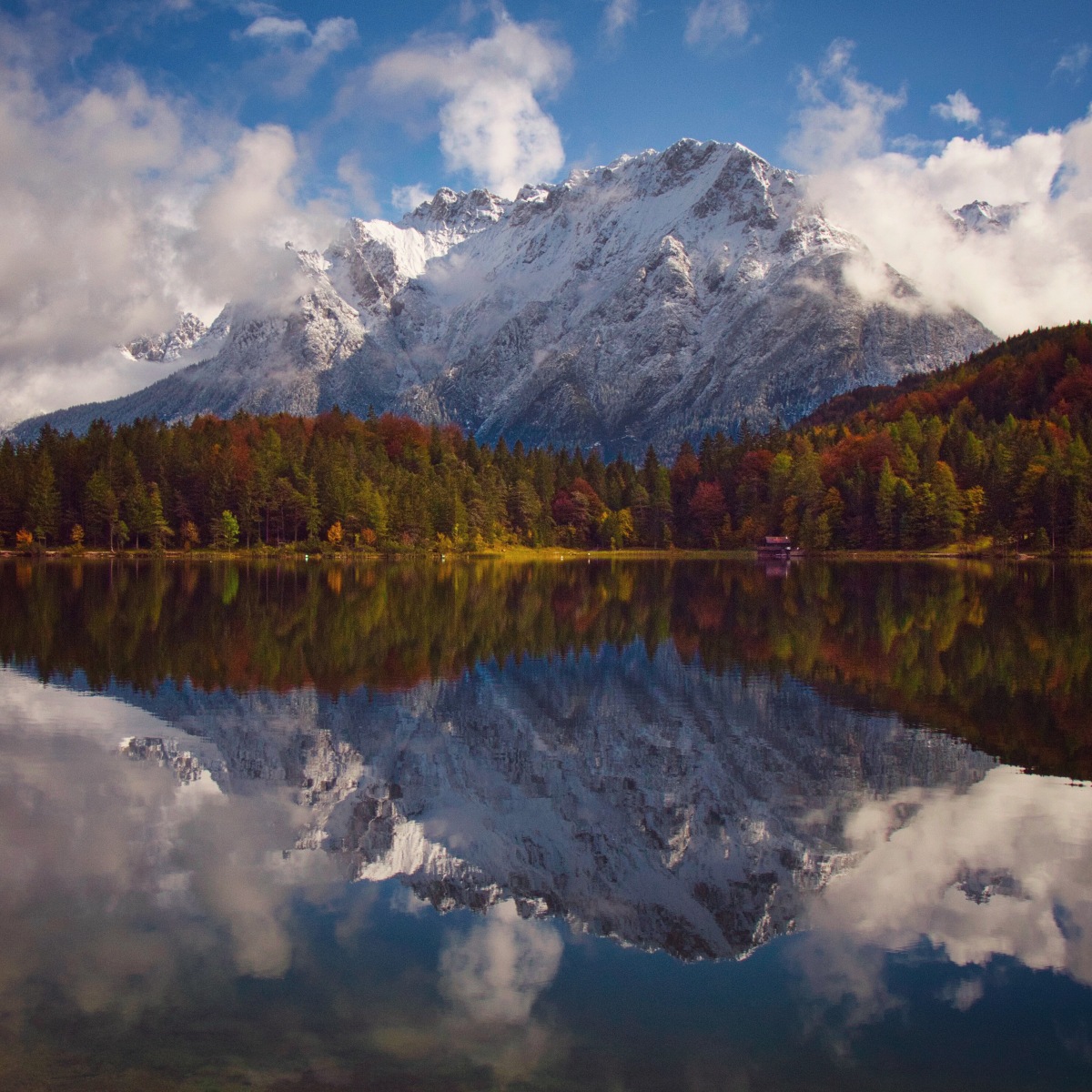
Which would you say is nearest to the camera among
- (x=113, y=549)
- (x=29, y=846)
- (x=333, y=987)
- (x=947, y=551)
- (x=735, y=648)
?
(x=333, y=987)

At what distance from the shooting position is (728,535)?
7003 inches

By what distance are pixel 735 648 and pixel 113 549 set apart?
365 feet

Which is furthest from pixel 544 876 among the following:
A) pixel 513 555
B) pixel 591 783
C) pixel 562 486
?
pixel 562 486

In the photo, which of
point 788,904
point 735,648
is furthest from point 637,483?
point 788,904

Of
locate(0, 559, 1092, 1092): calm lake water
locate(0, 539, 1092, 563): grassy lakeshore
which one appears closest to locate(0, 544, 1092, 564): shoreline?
locate(0, 539, 1092, 563): grassy lakeshore

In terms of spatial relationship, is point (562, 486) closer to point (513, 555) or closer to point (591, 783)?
point (513, 555)

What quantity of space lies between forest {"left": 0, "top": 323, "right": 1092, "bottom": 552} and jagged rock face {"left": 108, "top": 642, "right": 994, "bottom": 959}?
111 metres

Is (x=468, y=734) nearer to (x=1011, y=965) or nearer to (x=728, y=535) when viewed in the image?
(x=1011, y=965)

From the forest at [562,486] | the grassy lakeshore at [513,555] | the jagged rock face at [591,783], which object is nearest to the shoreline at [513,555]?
the grassy lakeshore at [513,555]

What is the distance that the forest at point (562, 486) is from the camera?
424 ft

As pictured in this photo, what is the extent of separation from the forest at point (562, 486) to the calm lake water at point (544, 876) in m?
105

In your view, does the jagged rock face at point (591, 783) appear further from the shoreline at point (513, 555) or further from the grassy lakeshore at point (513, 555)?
the grassy lakeshore at point (513, 555)

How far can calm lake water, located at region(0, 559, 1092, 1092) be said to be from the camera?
9784 mm

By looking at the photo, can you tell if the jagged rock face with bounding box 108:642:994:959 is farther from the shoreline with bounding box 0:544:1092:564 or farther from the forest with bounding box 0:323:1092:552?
the forest with bounding box 0:323:1092:552
